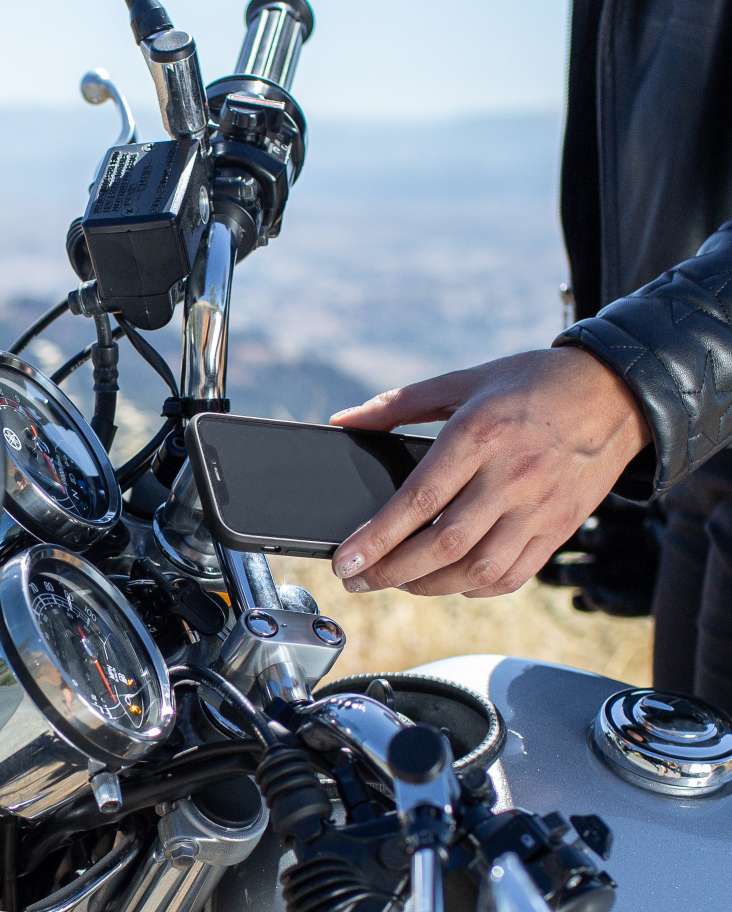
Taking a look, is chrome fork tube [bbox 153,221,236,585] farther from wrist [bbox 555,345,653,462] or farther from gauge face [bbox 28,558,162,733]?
wrist [bbox 555,345,653,462]

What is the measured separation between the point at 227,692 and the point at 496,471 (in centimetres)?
21

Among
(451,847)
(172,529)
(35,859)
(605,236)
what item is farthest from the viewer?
(605,236)

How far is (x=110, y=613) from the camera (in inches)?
22.7

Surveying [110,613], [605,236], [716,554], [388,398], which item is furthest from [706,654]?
[110,613]

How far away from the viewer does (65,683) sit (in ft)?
1.58

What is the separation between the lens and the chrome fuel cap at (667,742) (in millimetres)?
655

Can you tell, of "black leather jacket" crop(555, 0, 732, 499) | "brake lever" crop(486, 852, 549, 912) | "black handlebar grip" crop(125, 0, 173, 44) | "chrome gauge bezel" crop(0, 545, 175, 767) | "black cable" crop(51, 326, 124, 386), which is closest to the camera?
"brake lever" crop(486, 852, 549, 912)

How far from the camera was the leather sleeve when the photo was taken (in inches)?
26.5

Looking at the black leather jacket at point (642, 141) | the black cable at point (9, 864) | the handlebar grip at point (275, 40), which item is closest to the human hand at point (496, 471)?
the black leather jacket at point (642, 141)

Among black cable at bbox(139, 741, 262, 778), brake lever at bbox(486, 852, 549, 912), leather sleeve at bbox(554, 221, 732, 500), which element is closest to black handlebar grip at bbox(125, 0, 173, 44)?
leather sleeve at bbox(554, 221, 732, 500)

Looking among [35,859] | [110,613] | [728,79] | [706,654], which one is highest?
[728,79]

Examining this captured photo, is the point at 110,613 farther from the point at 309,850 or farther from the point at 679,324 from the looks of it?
the point at 679,324

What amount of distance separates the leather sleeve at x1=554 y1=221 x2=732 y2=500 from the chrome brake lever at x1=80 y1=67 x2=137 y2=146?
0.41m

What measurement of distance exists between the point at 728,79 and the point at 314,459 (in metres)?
0.67
